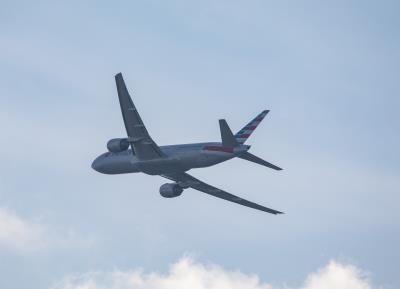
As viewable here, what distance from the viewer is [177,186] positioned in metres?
86.8

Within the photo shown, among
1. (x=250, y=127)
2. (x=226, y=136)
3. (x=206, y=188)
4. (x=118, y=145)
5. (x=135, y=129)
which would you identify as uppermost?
(x=206, y=188)

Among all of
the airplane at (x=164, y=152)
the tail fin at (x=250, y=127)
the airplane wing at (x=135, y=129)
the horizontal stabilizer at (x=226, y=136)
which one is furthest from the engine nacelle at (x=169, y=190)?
the horizontal stabilizer at (x=226, y=136)

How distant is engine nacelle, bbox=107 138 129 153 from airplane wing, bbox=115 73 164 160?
85 cm

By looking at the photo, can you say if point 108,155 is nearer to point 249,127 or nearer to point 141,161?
point 141,161

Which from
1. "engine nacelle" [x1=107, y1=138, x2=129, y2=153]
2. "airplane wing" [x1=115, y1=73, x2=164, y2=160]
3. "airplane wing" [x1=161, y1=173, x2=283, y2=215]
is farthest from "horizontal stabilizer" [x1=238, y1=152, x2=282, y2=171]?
"engine nacelle" [x1=107, y1=138, x2=129, y2=153]

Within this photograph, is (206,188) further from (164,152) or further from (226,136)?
(226,136)

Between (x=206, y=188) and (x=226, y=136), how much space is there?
1531cm

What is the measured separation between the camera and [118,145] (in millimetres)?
79188

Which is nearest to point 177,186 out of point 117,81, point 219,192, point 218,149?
point 219,192

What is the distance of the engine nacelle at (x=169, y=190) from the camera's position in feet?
282

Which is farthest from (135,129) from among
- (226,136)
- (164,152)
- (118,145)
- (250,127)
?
(250,127)

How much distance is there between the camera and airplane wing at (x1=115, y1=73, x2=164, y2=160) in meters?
74.2

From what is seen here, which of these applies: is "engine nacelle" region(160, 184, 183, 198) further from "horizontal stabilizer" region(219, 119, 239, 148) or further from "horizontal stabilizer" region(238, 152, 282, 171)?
"horizontal stabilizer" region(219, 119, 239, 148)

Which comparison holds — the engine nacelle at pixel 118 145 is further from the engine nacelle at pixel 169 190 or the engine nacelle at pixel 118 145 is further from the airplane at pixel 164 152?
the engine nacelle at pixel 169 190
